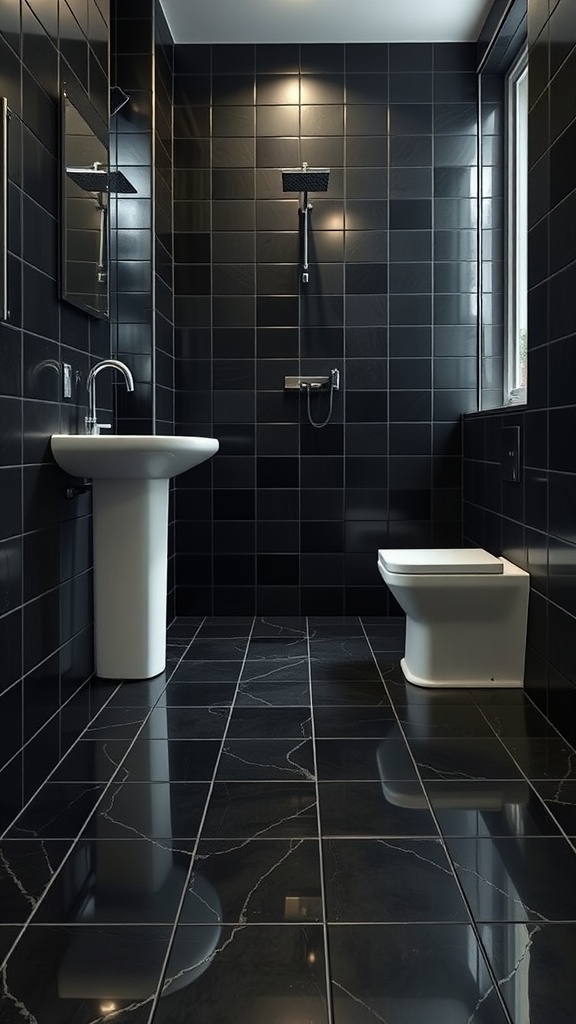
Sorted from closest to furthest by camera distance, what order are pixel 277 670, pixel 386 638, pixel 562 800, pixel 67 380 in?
pixel 562 800
pixel 67 380
pixel 277 670
pixel 386 638

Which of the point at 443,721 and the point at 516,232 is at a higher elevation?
the point at 516,232

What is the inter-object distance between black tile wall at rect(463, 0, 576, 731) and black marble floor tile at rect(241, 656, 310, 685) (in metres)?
0.83

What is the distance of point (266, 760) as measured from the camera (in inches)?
97.8

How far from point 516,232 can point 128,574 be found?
96.4 inches

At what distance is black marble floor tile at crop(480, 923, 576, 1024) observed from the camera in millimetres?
1375

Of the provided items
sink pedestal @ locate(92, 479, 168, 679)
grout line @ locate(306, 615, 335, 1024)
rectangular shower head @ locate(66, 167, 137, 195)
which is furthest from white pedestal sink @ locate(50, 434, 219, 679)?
rectangular shower head @ locate(66, 167, 137, 195)

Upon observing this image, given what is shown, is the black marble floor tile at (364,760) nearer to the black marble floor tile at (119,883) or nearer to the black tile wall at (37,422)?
the black marble floor tile at (119,883)

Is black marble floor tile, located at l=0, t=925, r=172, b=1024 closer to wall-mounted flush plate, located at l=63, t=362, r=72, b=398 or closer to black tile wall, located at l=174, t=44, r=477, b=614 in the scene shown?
wall-mounted flush plate, located at l=63, t=362, r=72, b=398

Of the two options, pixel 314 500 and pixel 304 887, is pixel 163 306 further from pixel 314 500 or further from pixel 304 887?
pixel 304 887

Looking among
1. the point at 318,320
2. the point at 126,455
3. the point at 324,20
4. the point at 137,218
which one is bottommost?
the point at 126,455

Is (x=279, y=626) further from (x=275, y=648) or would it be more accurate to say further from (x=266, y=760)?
(x=266, y=760)

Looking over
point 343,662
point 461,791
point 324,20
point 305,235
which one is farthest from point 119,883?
point 324,20

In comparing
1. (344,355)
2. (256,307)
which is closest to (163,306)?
(256,307)

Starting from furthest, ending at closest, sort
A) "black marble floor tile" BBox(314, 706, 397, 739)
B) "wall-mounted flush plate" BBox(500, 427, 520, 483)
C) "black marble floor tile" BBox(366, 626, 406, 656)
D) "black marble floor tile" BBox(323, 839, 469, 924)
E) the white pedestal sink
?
"black marble floor tile" BBox(366, 626, 406, 656), "wall-mounted flush plate" BBox(500, 427, 520, 483), the white pedestal sink, "black marble floor tile" BBox(314, 706, 397, 739), "black marble floor tile" BBox(323, 839, 469, 924)
